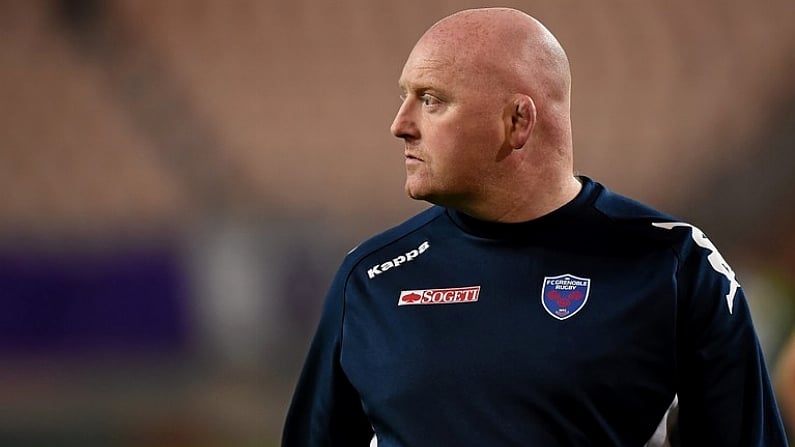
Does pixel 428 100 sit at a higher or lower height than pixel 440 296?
higher

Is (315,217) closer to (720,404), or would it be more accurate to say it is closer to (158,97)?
(158,97)

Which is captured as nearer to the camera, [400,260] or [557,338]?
[557,338]

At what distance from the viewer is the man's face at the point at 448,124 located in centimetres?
169

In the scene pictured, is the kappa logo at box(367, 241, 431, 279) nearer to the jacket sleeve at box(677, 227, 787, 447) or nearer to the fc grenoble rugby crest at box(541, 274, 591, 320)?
the fc grenoble rugby crest at box(541, 274, 591, 320)

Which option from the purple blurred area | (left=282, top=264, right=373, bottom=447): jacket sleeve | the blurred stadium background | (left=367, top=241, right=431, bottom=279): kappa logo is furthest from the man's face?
the purple blurred area

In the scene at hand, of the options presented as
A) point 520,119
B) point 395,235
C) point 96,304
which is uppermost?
point 520,119

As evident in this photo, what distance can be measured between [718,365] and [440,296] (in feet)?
1.26

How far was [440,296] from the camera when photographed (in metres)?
1.75

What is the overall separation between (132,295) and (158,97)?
1.00 metres

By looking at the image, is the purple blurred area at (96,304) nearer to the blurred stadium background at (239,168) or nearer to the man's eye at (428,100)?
the blurred stadium background at (239,168)

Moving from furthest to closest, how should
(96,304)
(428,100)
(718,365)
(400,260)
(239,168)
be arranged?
(239,168) → (96,304) → (400,260) → (428,100) → (718,365)

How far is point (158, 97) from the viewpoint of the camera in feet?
17.2

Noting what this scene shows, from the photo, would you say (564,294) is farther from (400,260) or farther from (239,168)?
(239,168)

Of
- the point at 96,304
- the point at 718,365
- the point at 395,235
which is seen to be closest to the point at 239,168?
the point at 96,304
